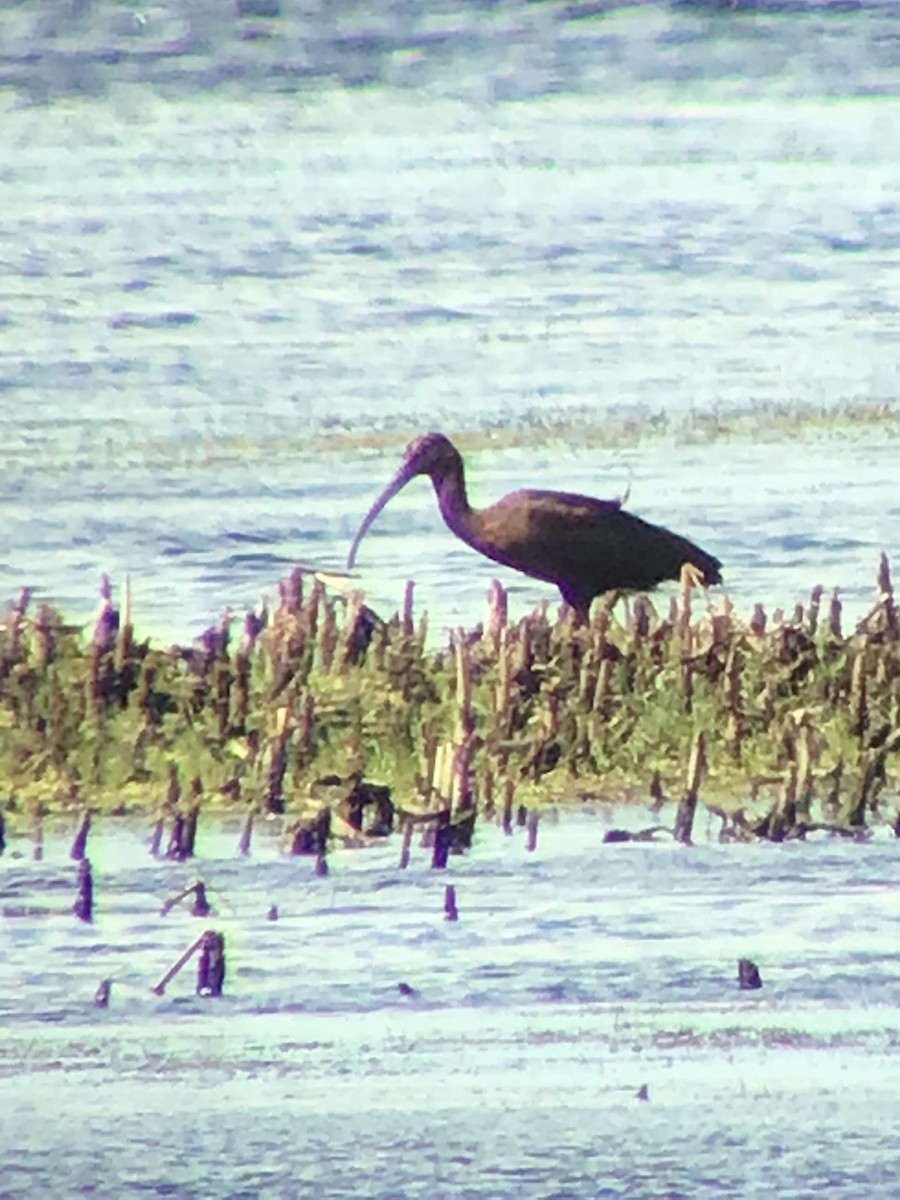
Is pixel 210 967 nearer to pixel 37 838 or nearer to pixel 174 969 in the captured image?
pixel 174 969

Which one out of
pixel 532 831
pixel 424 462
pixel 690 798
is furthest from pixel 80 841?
pixel 424 462

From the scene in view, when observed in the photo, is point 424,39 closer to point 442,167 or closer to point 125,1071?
point 442,167

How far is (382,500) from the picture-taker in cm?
902

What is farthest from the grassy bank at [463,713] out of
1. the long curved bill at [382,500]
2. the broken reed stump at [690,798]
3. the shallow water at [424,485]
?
the long curved bill at [382,500]

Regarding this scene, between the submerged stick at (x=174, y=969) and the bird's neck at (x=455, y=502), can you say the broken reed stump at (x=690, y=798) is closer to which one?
the submerged stick at (x=174, y=969)

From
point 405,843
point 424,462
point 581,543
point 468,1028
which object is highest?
point 424,462

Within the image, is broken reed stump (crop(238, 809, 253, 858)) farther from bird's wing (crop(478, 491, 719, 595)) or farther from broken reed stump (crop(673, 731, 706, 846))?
bird's wing (crop(478, 491, 719, 595))

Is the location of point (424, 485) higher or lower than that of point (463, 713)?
higher

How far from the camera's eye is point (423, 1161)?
19.1 feet

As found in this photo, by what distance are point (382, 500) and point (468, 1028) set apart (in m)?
2.99

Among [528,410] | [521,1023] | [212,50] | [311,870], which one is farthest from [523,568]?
[521,1023]

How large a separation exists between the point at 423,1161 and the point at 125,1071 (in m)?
0.58

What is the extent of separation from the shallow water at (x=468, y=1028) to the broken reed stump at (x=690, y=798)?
0.08 metres

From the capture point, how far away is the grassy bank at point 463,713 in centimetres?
729
